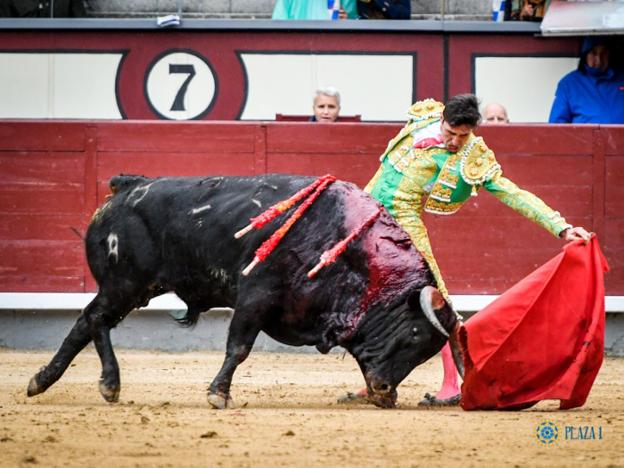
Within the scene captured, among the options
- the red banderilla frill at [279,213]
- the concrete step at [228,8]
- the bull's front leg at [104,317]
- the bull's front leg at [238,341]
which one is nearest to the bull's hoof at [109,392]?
the bull's front leg at [104,317]

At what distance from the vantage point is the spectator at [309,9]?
9477 millimetres

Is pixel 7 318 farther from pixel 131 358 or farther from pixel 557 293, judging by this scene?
pixel 557 293

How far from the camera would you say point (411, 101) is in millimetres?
9453

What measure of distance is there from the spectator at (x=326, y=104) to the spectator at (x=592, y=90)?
4.50 ft

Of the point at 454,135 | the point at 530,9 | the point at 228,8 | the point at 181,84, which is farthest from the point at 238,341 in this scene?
the point at 228,8

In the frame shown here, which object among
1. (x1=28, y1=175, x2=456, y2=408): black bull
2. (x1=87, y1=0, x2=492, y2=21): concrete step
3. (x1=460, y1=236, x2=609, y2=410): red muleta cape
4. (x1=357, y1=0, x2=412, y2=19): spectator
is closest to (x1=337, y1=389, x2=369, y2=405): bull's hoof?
(x1=28, y1=175, x2=456, y2=408): black bull

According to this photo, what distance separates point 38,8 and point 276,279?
4.44 m

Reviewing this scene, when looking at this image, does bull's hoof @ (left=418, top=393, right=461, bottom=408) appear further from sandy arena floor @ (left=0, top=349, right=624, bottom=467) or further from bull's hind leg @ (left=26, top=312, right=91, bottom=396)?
bull's hind leg @ (left=26, top=312, right=91, bottom=396)

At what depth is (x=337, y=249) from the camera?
5.77m

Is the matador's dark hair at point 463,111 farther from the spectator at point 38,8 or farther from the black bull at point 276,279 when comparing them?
the spectator at point 38,8

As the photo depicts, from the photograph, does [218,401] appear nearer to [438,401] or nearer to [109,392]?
[109,392]

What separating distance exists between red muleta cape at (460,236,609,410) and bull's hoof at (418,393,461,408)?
0.35 m

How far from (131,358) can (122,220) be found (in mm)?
2295

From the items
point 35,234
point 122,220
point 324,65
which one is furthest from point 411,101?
point 122,220
